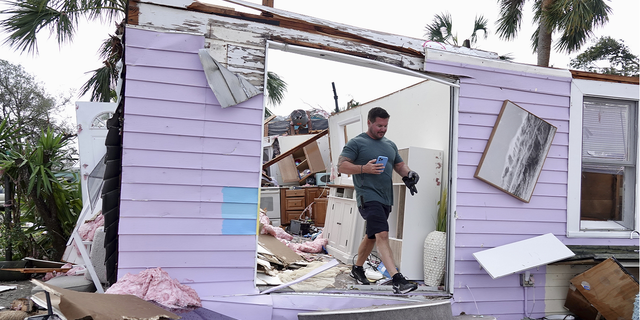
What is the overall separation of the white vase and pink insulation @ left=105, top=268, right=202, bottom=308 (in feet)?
8.71

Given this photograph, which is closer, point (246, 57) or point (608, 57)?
point (246, 57)

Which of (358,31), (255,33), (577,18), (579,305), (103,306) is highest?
(577,18)

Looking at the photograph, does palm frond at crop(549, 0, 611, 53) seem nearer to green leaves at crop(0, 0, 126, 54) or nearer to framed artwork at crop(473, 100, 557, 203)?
framed artwork at crop(473, 100, 557, 203)

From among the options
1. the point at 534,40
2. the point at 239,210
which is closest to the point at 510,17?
the point at 534,40

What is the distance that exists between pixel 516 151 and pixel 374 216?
174 centimetres

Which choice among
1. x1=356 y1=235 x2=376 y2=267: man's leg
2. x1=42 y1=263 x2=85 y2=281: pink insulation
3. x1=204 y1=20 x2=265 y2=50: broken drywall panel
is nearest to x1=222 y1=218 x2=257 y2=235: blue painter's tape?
x1=356 y1=235 x2=376 y2=267: man's leg

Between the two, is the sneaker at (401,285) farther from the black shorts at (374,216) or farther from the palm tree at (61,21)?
the palm tree at (61,21)

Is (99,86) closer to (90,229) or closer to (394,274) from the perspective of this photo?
(90,229)

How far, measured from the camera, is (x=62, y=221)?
5355mm

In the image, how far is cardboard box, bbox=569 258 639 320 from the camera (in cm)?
398

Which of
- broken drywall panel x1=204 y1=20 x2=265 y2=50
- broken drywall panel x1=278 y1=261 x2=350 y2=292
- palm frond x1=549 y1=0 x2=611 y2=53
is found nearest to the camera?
broken drywall panel x1=204 y1=20 x2=265 y2=50

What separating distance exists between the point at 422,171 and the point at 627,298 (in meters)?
2.38

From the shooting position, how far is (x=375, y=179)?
429 centimetres

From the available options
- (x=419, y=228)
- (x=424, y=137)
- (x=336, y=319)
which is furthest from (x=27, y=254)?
(x=424, y=137)
